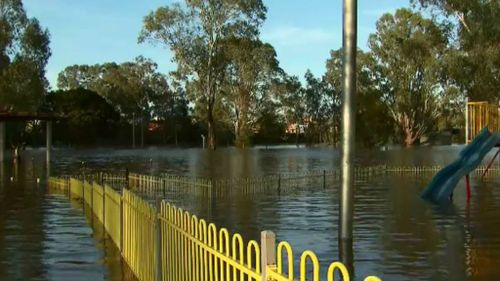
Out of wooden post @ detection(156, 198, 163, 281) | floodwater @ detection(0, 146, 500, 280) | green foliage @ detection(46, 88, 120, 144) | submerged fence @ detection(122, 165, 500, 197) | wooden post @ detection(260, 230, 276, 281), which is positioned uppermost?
green foliage @ detection(46, 88, 120, 144)

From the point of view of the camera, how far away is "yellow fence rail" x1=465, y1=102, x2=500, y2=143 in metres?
24.3

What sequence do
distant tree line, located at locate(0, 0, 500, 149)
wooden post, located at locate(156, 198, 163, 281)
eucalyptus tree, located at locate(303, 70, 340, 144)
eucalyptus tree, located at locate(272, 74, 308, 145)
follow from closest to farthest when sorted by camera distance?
wooden post, located at locate(156, 198, 163, 281) → distant tree line, located at locate(0, 0, 500, 149) → eucalyptus tree, located at locate(272, 74, 308, 145) → eucalyptus tree, located at locate(303, 70, 340, 144)

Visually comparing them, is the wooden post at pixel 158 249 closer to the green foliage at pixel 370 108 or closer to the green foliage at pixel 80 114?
the green foliage at pixel 370 108

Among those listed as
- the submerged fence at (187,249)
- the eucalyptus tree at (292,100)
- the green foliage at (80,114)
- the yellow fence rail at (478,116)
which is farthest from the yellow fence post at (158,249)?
the green foliage at (80,114)

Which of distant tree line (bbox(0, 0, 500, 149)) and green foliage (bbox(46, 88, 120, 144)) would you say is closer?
distant tree line (bbox(0, 0, 500, 149))

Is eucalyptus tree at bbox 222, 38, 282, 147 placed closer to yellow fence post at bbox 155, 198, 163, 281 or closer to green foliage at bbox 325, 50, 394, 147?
green foliage at bbox 325, 50, 394, 147

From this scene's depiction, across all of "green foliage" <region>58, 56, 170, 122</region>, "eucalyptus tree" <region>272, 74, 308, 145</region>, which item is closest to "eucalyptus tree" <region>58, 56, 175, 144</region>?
"green foliage" <region>58, 56, 170, 122</region>

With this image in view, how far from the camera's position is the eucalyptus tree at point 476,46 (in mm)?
43156

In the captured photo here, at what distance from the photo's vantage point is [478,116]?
24625 mm

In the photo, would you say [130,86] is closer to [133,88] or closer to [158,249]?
[133,88]

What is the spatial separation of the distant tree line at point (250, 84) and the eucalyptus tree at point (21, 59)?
0.09 m

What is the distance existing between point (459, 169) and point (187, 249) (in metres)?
16.1

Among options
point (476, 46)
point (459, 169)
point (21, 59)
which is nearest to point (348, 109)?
point (459, 169)

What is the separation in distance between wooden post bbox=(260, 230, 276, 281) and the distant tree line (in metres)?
38.4
